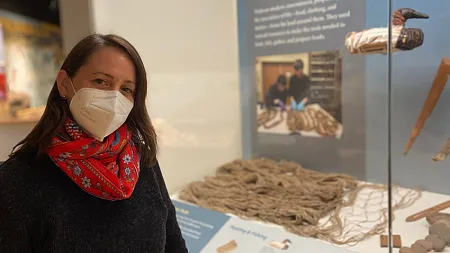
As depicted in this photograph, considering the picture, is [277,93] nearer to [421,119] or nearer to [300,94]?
[300,94]

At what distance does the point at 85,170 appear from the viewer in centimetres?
80

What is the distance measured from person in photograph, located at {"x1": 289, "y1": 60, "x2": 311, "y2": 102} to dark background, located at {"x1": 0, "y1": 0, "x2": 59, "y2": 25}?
4.58 feet

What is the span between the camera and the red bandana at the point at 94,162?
790mm

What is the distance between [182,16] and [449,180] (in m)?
1.18

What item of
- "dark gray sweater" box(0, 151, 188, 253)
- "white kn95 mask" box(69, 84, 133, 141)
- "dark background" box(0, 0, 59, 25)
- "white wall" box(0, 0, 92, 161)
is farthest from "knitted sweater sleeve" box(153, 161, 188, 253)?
"dark background" box(0, 0, 59, 25)

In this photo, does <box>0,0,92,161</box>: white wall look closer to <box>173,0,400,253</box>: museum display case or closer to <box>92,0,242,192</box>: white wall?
<box>92,0,242,192</box>: white wall

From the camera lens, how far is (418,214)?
53.3 inches

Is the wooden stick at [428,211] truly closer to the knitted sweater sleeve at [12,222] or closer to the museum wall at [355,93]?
the museum wall at [355,93]

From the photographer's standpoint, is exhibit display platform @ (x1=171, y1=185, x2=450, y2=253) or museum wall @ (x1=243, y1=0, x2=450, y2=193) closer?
exhibit display platform @ (x1=171, y1=185, x2=450, y2=253)

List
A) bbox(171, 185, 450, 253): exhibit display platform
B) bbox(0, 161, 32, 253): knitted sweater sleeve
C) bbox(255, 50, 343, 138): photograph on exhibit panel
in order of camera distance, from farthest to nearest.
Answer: bbox(255, 50, 343, 138): photograph on exhibit panel, bbox(171, 185, 450, 253): exhibit display platform, bbox(0, 161, 32, 253): knitted sweater sleeve

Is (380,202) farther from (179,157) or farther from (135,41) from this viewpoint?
(135,41)

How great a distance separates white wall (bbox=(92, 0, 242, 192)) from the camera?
156 cm

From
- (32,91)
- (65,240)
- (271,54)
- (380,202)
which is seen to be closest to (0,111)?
(32,91)

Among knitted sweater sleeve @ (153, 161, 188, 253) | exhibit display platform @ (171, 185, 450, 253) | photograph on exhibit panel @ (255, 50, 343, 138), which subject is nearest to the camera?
knitted sweater sleeve @ (153, 161, 188, 253)
